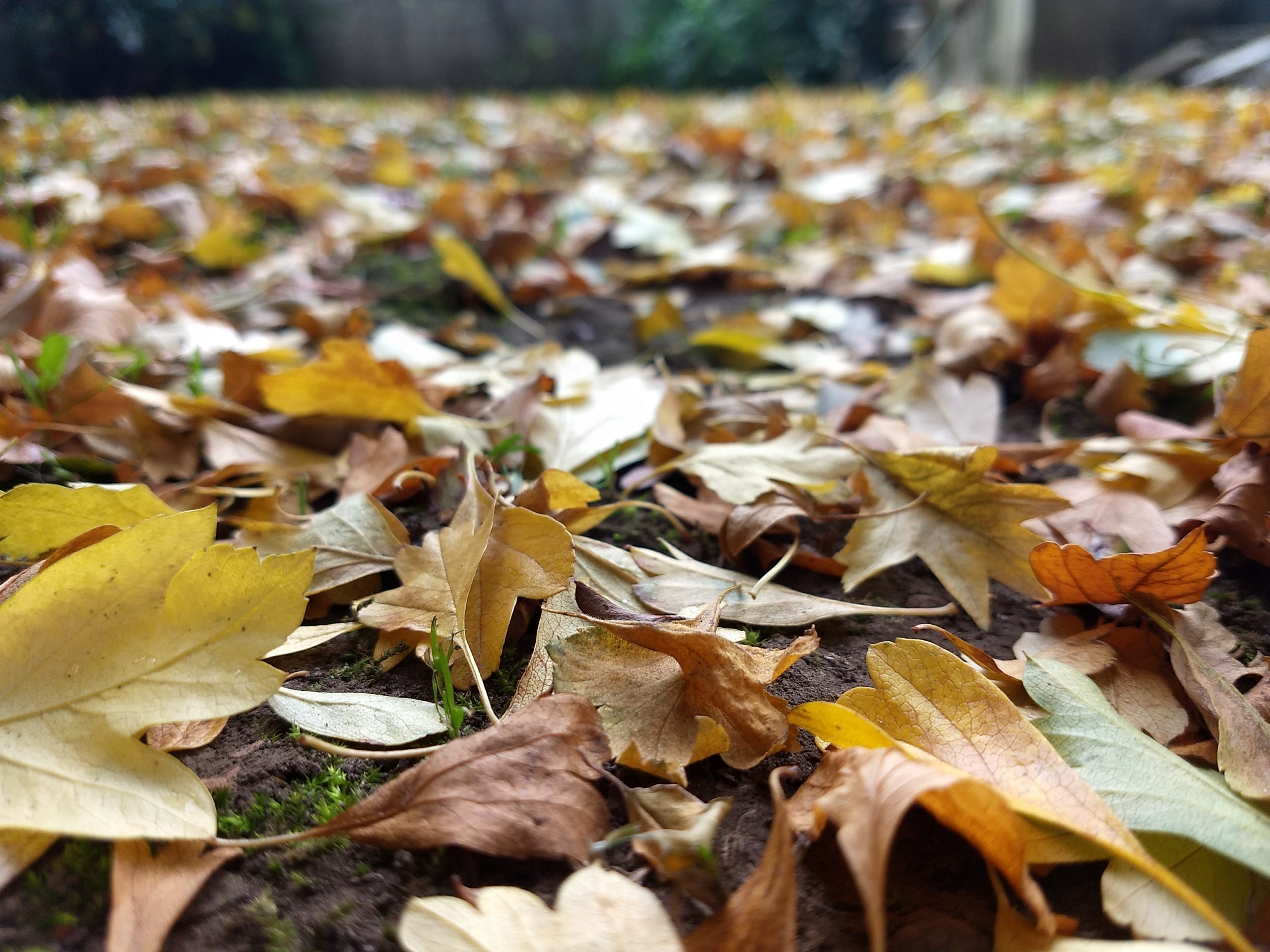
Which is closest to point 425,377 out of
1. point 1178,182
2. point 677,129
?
point 1178,182

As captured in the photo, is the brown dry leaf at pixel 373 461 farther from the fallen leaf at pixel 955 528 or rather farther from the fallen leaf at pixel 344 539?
the fallen leaf at pixel 955 528

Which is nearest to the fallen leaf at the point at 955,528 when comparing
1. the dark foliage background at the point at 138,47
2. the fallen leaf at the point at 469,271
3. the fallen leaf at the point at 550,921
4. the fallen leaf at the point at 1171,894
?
the fallen leaf at the point at 1171,894

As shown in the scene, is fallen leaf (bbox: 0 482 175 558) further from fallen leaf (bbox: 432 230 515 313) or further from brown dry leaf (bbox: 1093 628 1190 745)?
fallen leaf (bbox: 432 230 515 313)

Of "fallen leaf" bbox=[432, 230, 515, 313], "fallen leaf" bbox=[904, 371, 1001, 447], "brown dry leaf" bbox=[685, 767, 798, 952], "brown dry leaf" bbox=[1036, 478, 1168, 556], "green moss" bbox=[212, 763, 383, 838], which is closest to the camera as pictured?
"brown dry leaf" bbox=[685, 767, 798, 952]

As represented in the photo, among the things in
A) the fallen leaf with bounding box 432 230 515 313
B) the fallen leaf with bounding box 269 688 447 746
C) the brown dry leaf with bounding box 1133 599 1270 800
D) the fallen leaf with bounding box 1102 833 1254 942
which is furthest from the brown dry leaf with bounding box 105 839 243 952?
the fallen leaf with bounding box 432 230 515 313

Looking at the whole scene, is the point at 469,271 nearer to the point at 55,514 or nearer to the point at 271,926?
the point at 55,514
